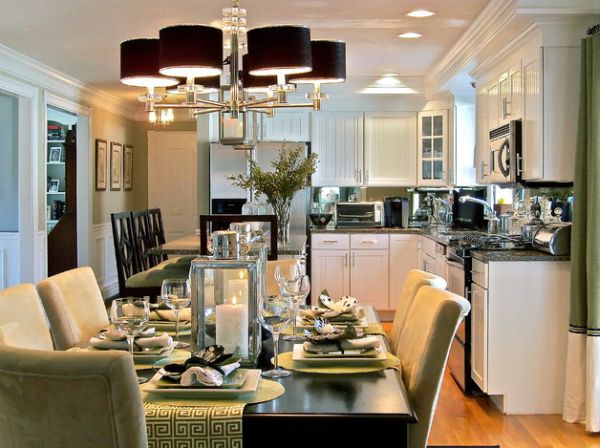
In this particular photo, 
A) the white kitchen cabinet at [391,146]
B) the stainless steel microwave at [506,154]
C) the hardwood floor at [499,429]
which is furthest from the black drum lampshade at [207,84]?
the white kitchen cabinet at [391,146]

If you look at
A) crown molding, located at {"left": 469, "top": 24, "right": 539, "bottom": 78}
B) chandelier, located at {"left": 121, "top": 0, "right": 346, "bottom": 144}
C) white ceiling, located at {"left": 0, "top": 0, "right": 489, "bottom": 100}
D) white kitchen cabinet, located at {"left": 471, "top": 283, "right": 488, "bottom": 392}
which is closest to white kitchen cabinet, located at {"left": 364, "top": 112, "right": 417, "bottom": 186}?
white ceiling, located at {"left": 0, "top": 0, "right": 489, "bottom": 100}

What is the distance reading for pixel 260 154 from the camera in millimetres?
6961

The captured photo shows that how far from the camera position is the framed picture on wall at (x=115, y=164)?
8500mm

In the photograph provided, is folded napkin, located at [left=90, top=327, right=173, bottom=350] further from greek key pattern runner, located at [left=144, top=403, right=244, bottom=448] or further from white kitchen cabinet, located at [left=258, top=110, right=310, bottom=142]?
white kitchen cabinet, located at [left=258, top=110, right=310, bottom=142]

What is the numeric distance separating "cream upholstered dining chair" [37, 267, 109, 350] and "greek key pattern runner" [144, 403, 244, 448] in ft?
3.22

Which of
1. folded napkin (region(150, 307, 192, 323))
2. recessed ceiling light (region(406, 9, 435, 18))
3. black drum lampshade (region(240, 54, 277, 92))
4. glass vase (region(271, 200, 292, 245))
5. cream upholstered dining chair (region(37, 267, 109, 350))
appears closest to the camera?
cream upholstered dining chair (region(37, 267, 109, 350))

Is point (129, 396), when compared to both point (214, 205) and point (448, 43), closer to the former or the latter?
point (448, 43)

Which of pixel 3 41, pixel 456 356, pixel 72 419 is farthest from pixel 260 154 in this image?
pixel 72 419

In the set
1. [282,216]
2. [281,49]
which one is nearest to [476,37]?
[282,216]

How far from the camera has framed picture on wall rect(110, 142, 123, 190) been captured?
8.50 meters

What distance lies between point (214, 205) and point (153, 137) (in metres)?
2.88

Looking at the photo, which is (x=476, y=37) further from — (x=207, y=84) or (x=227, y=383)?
(x=227, y=383)

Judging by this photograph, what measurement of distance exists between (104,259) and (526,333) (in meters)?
5.69

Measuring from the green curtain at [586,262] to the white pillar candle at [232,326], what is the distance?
221 centimetres
